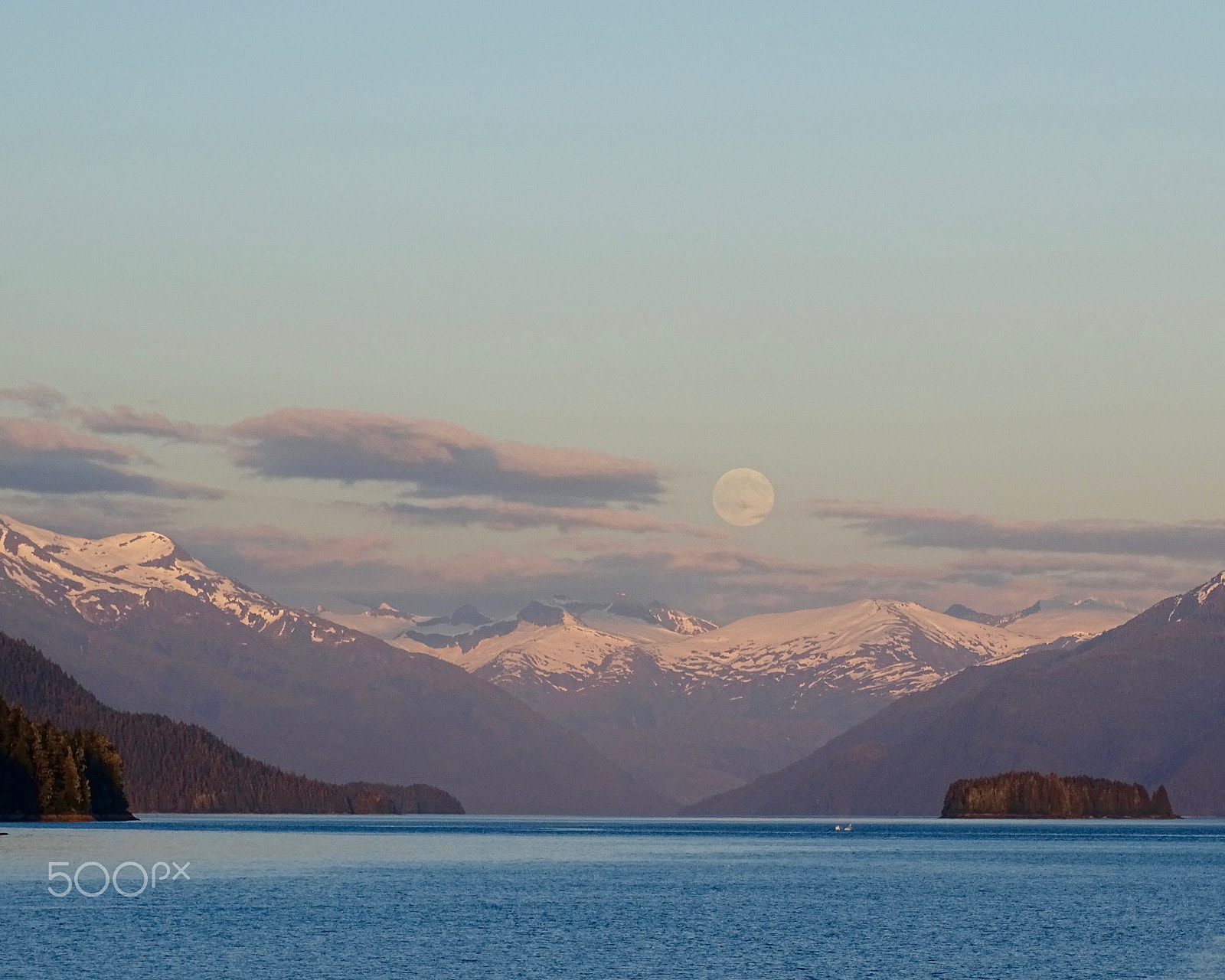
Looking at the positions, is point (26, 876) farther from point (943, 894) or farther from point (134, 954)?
point (943, 894)

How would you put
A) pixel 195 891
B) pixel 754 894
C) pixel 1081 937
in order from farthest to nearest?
pixel 754 894, pixel 195 891, pixel 1081 937

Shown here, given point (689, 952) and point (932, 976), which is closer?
point (932, 976)

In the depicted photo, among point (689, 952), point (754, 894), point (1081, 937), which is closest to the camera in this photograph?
point (689, 952)

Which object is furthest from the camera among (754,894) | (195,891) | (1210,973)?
(754,894)

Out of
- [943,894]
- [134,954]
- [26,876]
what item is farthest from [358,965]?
[943,894]

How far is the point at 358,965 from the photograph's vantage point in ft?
401

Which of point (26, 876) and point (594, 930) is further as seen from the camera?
point (26, 876)

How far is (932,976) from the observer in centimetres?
11869

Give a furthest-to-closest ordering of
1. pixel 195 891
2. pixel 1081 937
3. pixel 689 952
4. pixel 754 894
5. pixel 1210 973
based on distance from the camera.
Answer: pixel 754 894
pixel 195 891
pixel 1081 937
pixel 689 952
pixel 1210 973

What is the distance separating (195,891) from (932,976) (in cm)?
8265

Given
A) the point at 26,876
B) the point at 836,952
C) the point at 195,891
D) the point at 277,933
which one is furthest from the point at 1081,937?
the point at 26,876

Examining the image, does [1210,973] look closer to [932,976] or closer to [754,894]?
[932,976]

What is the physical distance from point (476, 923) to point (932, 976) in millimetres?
45587

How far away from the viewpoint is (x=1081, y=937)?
143875 mm
